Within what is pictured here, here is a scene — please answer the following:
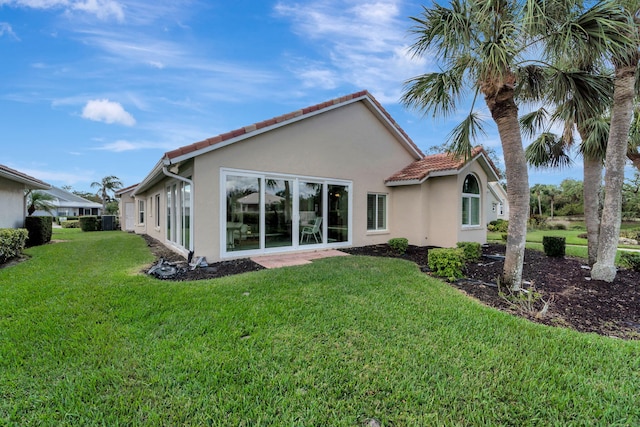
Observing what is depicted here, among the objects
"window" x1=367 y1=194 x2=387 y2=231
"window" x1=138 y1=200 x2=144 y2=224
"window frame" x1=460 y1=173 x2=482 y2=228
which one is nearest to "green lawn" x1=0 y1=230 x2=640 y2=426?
"window" x1=367 y1=194 x2=387 y2=231

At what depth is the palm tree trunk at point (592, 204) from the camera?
8844 mm

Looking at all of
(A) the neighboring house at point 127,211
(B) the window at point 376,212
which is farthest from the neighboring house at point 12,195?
(B) the window at point 376,212

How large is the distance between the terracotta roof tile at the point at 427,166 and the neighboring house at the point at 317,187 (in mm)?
66

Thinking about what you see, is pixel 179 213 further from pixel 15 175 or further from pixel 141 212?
pixel 141 212

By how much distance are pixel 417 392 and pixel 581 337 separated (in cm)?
315

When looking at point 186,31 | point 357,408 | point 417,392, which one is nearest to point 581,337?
point 417,392

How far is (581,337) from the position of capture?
13.8 feet

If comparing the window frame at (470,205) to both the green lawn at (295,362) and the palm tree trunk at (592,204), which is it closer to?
the palm tree trunk at (592,204)

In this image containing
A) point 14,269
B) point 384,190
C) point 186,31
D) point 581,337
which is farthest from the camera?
→ point 384,190

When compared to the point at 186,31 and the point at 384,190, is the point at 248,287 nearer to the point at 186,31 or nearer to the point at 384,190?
the point at 384,190

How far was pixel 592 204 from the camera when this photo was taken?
8852 millimetres

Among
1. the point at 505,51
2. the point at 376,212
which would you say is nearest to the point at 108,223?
the point at 376,212

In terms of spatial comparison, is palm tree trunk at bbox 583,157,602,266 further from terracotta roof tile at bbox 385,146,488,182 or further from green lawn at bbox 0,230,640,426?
green lawn at bbox 0,230,640,426

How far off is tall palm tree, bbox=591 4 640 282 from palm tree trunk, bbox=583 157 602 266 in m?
2.04
